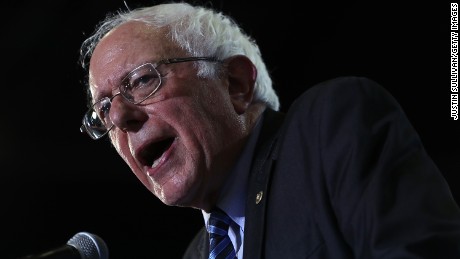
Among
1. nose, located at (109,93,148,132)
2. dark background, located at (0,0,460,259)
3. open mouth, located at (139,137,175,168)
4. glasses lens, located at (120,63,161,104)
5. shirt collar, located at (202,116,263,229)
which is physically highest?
glasses lens, located at (120,63,161,104)

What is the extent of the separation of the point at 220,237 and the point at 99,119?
617mm

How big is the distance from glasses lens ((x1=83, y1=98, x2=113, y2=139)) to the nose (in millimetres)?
81

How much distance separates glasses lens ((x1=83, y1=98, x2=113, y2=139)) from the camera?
6.33 ft

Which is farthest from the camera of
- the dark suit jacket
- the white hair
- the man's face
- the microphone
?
the white hair

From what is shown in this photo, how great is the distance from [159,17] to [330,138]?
33.2 inches

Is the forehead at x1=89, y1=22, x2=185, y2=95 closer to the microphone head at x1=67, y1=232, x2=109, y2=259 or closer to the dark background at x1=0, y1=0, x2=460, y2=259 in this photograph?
the microphone head at x1=67, y1=232, x2=109, y2=259

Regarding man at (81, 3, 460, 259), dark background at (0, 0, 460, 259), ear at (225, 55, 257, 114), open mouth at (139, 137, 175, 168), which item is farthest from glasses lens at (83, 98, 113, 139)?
dark background at (0, 0, 460, 259)

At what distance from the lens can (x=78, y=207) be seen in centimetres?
367

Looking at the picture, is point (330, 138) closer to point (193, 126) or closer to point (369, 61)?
point (193, 126)

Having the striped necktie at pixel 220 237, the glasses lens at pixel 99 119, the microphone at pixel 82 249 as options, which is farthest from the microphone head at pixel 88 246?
the glasses lens at pixel 99 119

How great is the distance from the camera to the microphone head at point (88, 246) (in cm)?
→ 150

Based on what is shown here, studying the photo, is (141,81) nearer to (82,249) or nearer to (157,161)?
(157,161)

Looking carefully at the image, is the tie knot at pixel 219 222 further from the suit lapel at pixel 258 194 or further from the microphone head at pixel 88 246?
the microphone head at pixel 88 246

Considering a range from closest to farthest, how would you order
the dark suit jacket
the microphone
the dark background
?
the dark suit jacket → the microphone → the dark background
